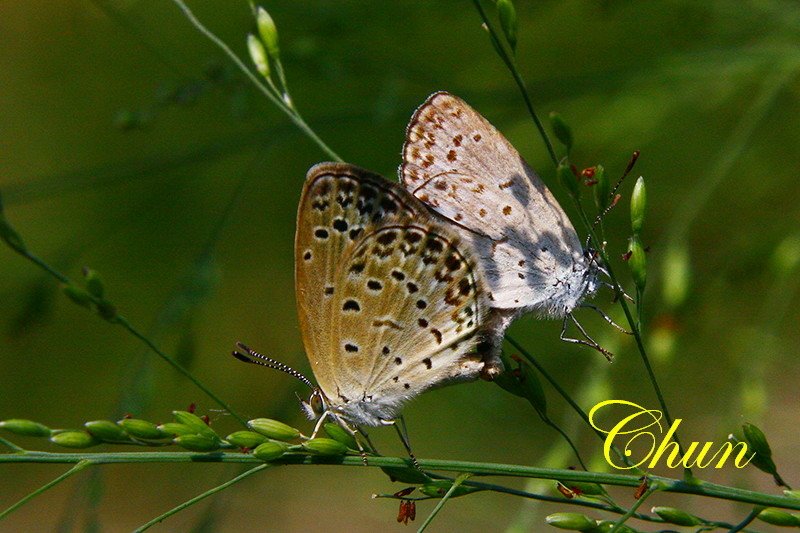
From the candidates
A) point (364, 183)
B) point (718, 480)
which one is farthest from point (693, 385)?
point (364, 183)

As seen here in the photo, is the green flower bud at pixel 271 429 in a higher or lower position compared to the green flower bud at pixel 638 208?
lower

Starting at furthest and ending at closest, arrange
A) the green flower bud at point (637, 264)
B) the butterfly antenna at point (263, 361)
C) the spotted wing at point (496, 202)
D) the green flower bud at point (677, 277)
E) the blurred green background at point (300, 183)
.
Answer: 1. the blurred green background at point (300, 183)
2. the green flower bud at point (677, 277)
3. the spotted wing at point (496, 202)
4. the butterfly antenna at point (263, 361)
5. the green flower bud at point (637, 264)

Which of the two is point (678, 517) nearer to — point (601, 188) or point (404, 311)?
point (601, 188)

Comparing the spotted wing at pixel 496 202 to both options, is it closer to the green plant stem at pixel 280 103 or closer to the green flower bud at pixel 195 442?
the green plant stem at pixel 280 103

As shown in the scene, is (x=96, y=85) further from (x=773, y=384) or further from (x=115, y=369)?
(x=773, y=384)

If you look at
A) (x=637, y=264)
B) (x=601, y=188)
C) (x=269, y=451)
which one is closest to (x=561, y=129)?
(x=601, y=188)

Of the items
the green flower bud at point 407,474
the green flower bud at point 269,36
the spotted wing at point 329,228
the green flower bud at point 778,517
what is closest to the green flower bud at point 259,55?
the green flower bud at point 269,36
